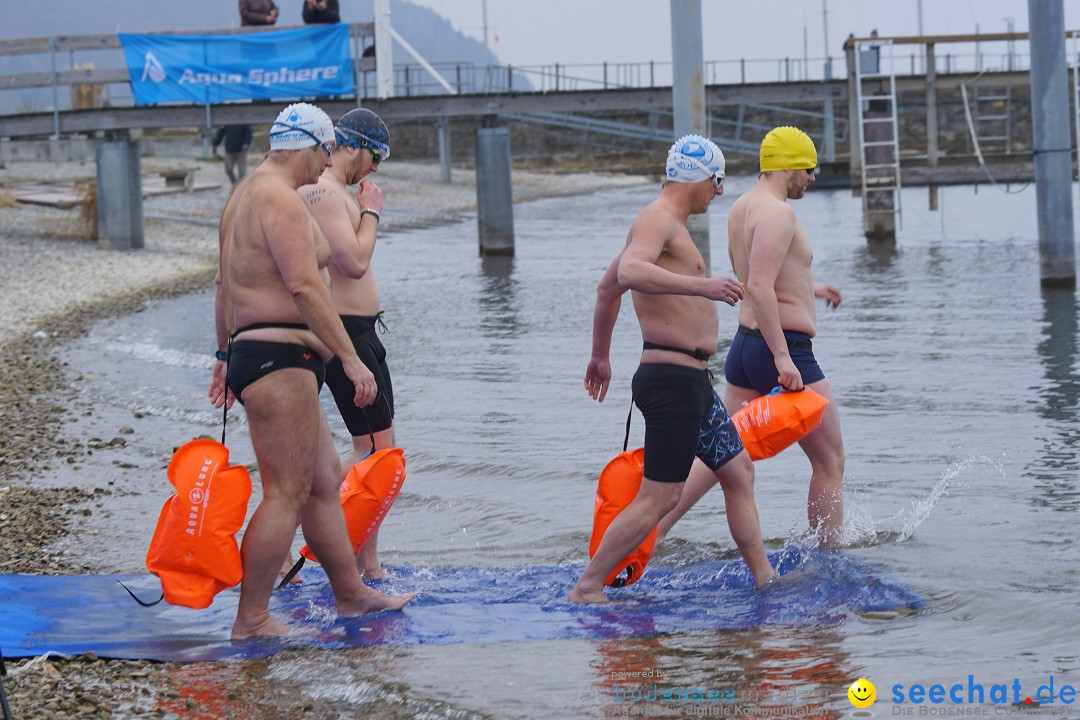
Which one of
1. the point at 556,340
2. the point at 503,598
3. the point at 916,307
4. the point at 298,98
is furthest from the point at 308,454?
the point at 298,98

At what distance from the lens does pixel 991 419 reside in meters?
9.57

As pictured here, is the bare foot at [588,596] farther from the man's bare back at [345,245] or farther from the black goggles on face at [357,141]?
the black goggles on face at [357,141]

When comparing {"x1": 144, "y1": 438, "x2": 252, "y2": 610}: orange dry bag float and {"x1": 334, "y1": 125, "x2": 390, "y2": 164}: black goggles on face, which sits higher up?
{"x1": 334, "y1": 125, "x2": 390, "y2": 164}: black goggles on face

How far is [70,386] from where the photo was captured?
39.2 ft

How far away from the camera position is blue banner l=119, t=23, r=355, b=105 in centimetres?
2347

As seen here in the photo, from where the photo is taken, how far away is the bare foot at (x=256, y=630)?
5363 mm

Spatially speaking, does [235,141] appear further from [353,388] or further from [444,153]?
[444,153]

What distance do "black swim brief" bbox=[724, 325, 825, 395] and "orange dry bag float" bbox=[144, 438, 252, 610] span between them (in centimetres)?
228

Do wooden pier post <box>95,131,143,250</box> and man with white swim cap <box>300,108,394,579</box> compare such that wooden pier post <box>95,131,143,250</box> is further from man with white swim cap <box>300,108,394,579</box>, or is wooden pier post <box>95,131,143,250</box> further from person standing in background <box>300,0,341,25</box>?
man with white swim cap <box>300,108,394,579</box>

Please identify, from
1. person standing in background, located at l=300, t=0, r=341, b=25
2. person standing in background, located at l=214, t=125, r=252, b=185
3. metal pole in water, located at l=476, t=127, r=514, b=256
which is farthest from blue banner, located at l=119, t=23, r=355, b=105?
metal pole in water, located at l=476, t=127, r=514, b=256

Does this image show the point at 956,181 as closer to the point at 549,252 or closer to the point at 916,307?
the point at 549,252

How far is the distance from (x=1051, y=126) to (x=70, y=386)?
11141mm

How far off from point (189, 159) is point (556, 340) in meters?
31.2

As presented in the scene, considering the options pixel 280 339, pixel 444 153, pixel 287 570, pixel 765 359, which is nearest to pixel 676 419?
pixel 765 359
